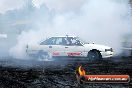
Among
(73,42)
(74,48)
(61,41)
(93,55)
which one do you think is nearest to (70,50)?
(74,48)

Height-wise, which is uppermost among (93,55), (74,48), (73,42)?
(73,42)

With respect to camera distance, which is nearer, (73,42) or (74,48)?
(74,48)

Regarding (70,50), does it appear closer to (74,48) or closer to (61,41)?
(74,48)

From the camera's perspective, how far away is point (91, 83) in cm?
1101

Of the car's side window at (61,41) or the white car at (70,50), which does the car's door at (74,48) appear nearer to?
the white car at (70,50)

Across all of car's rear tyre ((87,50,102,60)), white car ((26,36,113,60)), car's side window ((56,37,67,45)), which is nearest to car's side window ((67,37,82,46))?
white car ((26,36,113,60))

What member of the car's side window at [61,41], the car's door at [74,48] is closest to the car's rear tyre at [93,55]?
the car's door at [74,48]

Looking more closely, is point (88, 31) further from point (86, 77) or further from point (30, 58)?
point (86, 77)

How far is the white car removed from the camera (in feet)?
61.0

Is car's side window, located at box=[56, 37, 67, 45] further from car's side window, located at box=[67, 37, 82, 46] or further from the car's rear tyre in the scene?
A: the car's rear tyre

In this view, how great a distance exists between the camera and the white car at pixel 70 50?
18.6m

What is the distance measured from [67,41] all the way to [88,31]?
649 centimetres

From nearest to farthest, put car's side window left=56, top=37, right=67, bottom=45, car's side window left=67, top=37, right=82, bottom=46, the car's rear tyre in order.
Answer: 1. the car's rear tyre
2. car's side window left=67, top=37, right=82, bottom=46
3. car's side window left=56, top=37, right=67, bottom=45

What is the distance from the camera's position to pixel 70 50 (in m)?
18.7
